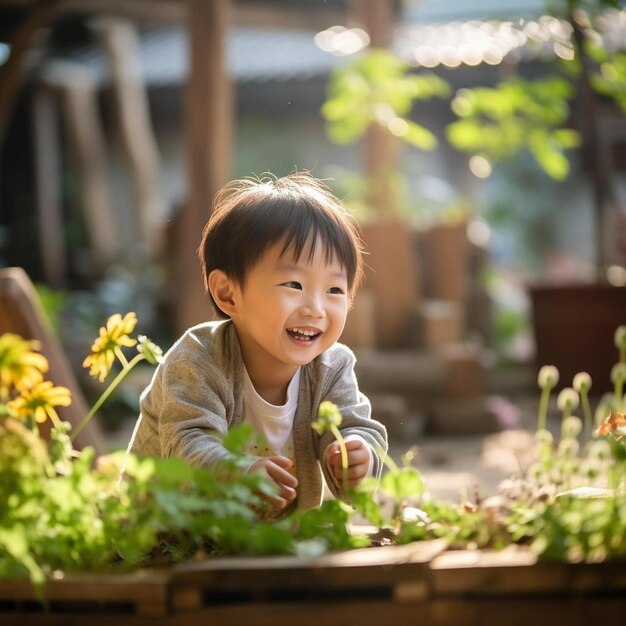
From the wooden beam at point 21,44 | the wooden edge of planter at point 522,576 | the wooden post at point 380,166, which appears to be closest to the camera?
the wooden edge of planter at point 522,576

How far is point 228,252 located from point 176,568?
75 centimetres

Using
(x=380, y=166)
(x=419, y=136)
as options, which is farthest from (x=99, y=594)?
(x=380, y=166)

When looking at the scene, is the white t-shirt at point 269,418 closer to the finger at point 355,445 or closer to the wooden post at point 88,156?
the finger at point 355,445

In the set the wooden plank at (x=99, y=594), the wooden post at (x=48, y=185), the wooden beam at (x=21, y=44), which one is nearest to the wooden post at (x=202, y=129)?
the wooden beam at (x=21, y=44)

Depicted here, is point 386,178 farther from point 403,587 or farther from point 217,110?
point 403,587

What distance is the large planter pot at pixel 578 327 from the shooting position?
607 centimetres

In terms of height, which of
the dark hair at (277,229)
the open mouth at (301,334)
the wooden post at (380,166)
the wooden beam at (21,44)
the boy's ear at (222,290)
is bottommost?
the open mouth at (301,334)

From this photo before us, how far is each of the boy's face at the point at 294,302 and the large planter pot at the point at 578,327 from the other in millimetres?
4381

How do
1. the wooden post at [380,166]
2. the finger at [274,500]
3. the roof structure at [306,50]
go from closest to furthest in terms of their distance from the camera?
the finger at [274,500] → the wooden post at [380,166] → the roof structure at [306,50]

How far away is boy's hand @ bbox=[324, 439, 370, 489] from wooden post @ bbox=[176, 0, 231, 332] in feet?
13.4

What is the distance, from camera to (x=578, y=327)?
6.27m

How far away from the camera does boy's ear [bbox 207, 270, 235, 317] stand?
77.0 inches

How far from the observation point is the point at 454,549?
140cm

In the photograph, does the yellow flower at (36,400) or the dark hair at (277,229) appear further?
the dark hair at (277,229)
